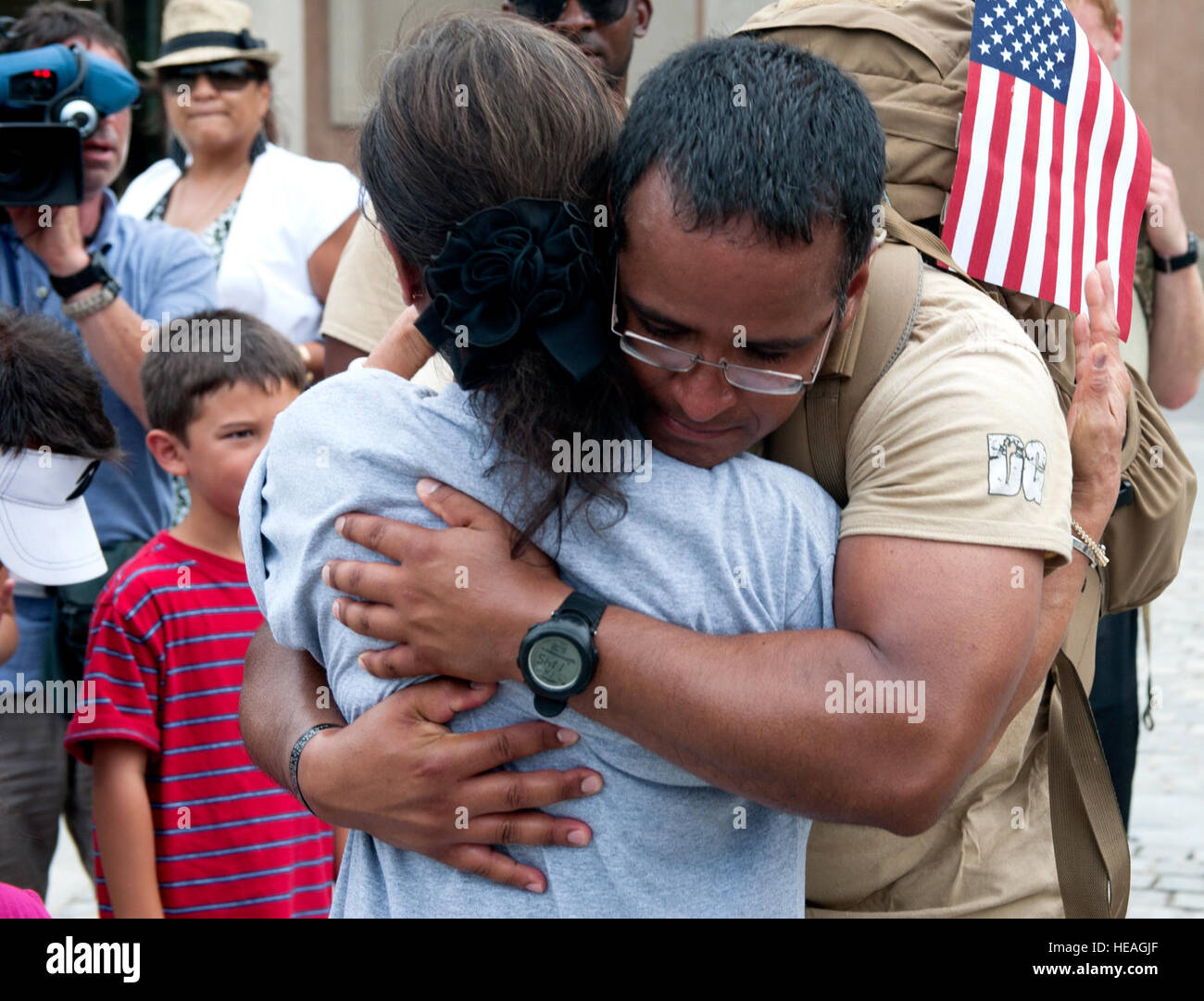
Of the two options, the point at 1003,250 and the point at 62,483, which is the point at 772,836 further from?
the point at 62,483

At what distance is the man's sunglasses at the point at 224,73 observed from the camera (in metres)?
4.52

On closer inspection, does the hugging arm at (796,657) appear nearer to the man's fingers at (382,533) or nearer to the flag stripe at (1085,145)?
the man's fingers at (382,533)

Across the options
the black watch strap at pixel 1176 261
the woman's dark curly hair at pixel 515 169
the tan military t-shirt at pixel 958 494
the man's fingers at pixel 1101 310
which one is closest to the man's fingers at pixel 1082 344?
the man's fingers at pixel 1101 310

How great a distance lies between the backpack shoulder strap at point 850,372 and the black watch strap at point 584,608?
33 cm

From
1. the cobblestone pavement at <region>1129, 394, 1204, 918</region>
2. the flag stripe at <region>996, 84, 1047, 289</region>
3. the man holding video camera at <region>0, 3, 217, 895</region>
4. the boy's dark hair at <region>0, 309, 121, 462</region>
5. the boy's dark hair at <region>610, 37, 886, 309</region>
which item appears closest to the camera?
the boy's dark hair at <region>610, 37, 886, 309</region>

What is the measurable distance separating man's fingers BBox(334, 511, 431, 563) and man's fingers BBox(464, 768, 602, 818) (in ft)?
0.93

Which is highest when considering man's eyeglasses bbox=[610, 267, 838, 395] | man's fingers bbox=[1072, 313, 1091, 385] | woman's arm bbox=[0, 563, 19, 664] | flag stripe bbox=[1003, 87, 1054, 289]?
flag stripe bbox=[1003, 87, 1054, 289]

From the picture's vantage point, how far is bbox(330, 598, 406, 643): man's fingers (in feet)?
5.49

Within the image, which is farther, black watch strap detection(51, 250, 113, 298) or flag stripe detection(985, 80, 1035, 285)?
black watch strap detection(51, 250, 113, 298)

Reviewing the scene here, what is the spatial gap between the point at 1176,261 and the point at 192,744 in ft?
8.60

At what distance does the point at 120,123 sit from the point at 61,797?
6.15ft

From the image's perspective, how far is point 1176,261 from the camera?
12.0ft

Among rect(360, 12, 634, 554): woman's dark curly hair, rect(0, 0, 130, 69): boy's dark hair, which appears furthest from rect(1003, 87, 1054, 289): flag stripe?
rect(0, 0, 130, 69): boy's dark hair

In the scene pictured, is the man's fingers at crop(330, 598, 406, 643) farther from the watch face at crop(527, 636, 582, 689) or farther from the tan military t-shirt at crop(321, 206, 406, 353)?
the tan military t-shirt at crop(321, 206, 406, 353)
